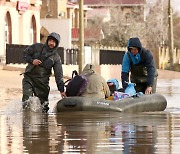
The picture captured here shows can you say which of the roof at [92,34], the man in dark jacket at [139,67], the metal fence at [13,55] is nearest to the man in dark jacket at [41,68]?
the man in dark jacket at [139,67]

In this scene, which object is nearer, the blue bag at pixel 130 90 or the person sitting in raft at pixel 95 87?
the person sitting in raft at pixel 95 87

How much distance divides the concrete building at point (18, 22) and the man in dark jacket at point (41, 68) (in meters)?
31.8

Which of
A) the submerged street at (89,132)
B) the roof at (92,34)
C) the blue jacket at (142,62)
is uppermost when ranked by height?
the roof at (92,34)

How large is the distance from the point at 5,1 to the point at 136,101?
37211 millimetres

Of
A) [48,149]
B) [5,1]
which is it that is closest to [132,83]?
[48,149]

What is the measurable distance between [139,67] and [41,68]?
2.39 meters

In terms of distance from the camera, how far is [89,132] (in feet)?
43.4

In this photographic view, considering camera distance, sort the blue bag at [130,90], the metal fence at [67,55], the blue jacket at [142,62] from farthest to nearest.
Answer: the metal fence at [67,55]
the blue jacket at [142,62]
the blue bag at [130,90]

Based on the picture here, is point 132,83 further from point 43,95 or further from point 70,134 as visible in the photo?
point 70,134

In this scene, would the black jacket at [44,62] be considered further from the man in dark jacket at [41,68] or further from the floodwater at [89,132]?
the floodwater at [89,132]

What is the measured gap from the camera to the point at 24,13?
194 ft

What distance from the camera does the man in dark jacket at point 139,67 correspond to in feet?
62.3

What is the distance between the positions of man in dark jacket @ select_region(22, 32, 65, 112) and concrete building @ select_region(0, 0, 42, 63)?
31.8m

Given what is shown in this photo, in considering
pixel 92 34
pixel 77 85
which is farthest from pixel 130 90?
pixel 92 34
